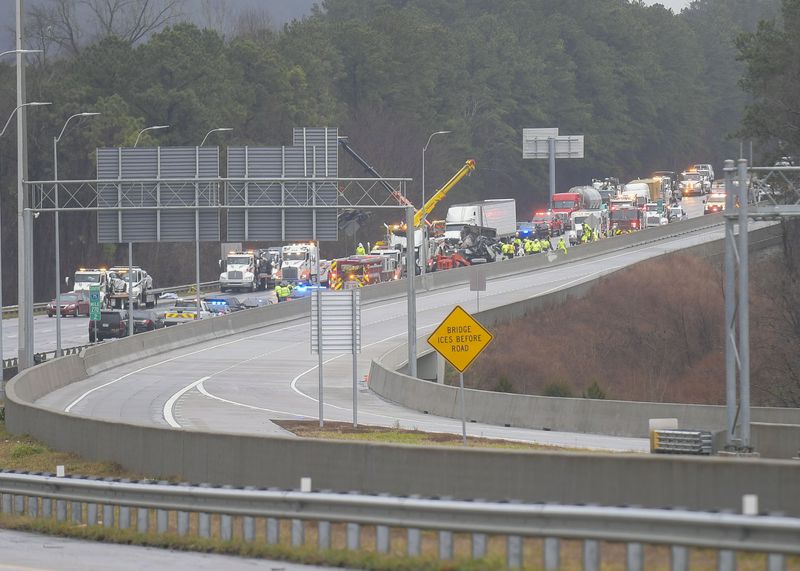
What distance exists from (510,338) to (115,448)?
1709 inches

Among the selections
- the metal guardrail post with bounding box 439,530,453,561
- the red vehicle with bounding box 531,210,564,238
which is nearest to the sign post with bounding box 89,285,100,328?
the metal guardrail post with bounding box 439,530,453,561

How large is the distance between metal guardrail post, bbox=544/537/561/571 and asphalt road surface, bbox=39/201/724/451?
14.2 metres

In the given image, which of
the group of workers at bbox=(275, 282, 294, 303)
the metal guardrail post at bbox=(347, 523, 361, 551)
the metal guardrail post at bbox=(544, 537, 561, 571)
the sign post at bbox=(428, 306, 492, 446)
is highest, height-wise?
the sign post at bbox=(428, 306, 492, 446)

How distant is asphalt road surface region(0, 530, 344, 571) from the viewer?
47.2 ft

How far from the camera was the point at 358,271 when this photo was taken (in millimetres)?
79500

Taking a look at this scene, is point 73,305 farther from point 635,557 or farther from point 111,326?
point 635,557

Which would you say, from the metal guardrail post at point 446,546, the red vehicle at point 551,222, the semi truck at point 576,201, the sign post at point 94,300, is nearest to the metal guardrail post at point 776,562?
the metal guardrail post at point 446,546

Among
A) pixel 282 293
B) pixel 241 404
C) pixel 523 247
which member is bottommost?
pixel 241 404

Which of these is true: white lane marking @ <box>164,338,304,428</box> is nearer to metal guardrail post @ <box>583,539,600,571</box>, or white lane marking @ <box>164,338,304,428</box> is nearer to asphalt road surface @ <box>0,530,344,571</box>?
asphalt road surface @ <box>0,530,344,571</box>

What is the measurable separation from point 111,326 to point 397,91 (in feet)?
247

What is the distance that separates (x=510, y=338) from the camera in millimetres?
66625

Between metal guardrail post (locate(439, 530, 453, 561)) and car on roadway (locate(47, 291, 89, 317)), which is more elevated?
metal guardrail post (locate(439, 530, 453, 561))

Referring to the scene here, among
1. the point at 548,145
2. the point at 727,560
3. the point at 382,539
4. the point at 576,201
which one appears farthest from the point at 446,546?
the point at 548,145

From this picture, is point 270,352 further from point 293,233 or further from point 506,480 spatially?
point 506,480
